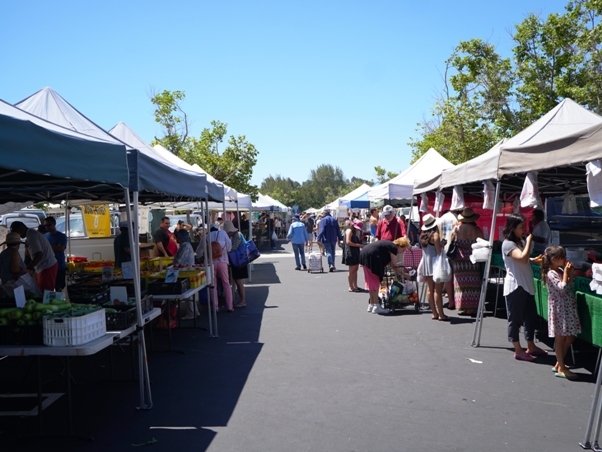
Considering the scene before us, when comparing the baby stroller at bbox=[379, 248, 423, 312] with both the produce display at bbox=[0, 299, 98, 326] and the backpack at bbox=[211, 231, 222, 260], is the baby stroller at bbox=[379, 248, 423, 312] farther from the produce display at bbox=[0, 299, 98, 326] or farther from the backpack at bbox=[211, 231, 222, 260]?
the produce display at bbox=[0, 299, 98, 326]

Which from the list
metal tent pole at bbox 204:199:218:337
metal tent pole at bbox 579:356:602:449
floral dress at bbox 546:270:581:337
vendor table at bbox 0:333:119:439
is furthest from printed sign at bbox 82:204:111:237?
metal tent pole at bbox 579:356:602:449

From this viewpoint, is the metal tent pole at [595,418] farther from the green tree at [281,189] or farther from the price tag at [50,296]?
the green tree at [281,189]

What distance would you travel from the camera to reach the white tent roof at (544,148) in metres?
6.38

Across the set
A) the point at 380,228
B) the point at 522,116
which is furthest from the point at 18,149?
the point at 522,116

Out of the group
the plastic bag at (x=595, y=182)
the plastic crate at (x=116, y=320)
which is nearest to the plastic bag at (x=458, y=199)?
the plastic bag at (x=595, y=182)

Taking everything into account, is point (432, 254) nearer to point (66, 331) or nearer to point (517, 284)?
point (517, 284)

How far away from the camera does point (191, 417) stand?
18.7 feet

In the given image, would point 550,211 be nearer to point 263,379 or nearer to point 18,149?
point 263,379

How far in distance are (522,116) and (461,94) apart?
3406mm

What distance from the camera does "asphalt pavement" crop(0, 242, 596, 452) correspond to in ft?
16.6

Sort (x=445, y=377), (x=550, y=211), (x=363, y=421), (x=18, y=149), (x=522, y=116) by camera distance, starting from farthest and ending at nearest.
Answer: (x=522, y=116), (x=550, y=211), (x=445, y=377), (x=363, y=421), (x=18, y=149)

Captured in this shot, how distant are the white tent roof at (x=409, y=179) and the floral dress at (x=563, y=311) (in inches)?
367

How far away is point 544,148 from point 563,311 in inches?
75.2

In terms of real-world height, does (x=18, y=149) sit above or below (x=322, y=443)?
above
